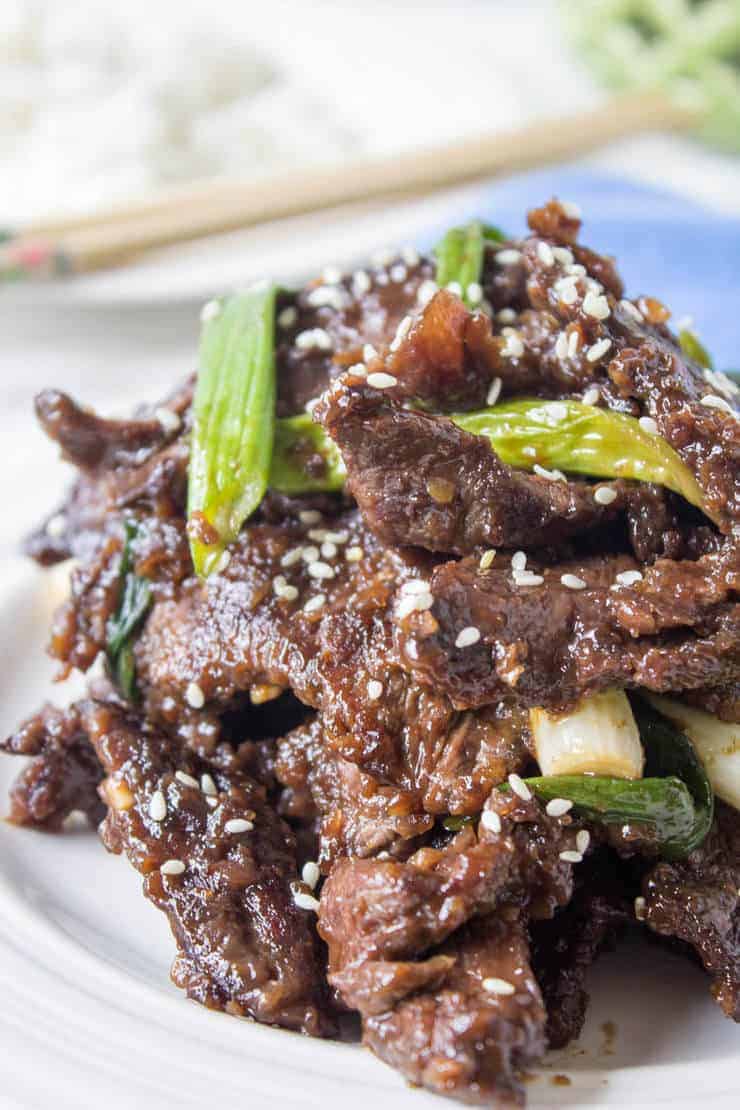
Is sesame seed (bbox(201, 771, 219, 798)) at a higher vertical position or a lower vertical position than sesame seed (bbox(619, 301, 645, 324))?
lower

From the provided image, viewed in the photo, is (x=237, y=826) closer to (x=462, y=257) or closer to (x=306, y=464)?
(x=306, y=464)

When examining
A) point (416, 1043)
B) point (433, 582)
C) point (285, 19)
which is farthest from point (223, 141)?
point (416, 1043)

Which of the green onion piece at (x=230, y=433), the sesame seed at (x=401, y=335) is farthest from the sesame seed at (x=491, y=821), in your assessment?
the sesame seed at (x=401, y=335)

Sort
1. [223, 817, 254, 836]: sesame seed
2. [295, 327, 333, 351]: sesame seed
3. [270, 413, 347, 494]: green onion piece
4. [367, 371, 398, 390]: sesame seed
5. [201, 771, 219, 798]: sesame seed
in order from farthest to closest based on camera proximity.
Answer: [295, 327, 333, 351]: sesame seed < [270, 413, 347, 494]: green onion piece < [201, 771, 219, 798]: sesame seed < [223, 817, 254, 836]: sesame seed < [367, 371, 398, 390]: sesame seed

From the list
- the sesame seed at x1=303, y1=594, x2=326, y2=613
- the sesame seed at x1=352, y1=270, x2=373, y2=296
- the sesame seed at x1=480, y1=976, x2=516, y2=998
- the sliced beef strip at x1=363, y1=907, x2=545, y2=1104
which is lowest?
the sliced beef strip at x1=363, y1=907, x2=545, y2=1104

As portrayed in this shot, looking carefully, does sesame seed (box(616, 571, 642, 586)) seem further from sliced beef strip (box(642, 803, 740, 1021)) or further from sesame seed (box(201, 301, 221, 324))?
sesame seed (box(201, 301, 221, 324))

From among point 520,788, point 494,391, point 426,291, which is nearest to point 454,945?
point 520,788

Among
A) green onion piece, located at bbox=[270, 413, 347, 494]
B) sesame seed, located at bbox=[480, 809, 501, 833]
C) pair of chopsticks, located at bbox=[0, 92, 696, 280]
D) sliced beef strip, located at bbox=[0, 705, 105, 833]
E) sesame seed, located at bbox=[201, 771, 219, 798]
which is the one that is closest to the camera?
sesame seed, located at bbox=[480, 809, 501, 833]

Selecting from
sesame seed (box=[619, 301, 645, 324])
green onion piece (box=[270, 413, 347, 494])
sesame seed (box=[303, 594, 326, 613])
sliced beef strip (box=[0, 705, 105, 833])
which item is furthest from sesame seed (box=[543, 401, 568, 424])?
sliced beef strip (box=[0, 705, 105, 833])
